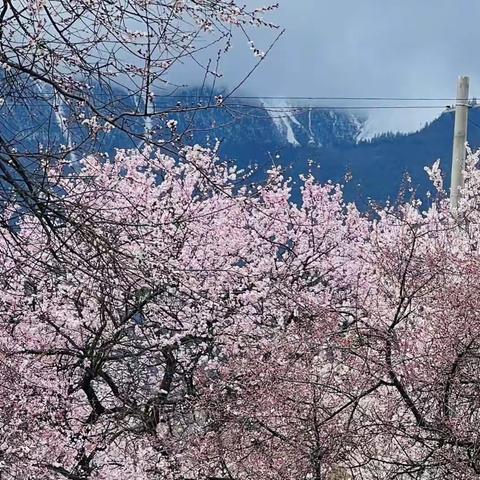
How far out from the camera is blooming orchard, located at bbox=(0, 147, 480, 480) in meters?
3.88

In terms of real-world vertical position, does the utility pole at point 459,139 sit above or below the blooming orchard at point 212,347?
above

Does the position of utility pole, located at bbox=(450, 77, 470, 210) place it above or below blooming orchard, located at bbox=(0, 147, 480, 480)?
above

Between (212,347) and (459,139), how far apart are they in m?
5.27

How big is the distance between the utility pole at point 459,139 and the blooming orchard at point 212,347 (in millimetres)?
1585

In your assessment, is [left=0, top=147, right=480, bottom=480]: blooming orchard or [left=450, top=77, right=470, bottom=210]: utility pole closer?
[left=0, top=147, right=480, bottom=480]: blooming orchard

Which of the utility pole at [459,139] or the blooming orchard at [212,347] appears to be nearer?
the blooming orchard at [212,347]

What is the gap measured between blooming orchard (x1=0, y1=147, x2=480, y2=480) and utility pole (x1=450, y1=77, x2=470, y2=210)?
158 centimetres

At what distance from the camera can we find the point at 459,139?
40.8 ft

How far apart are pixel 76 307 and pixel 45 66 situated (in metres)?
5.66

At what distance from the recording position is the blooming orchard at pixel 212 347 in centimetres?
388

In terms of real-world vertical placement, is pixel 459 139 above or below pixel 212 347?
above

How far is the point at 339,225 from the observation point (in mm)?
14180

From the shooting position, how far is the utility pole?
39.4 ft

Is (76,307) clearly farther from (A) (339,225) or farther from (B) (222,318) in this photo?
(A) (339,225)
